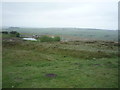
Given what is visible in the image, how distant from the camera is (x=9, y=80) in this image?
403 inches

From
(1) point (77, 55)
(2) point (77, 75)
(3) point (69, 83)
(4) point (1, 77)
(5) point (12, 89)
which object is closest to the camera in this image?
(5) point (12, 89)

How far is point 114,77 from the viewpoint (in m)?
11.2

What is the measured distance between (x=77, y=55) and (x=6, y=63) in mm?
10161

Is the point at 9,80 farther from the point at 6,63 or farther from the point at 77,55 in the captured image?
the point at 77,55

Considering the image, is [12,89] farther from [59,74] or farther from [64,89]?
[59,74]

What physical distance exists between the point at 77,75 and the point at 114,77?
121 inches

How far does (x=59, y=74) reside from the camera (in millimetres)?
11828

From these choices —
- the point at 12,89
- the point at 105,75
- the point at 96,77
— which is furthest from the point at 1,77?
the point at 105,75

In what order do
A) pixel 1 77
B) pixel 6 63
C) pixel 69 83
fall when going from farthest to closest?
pixel 6 63 < pixel 1 77 < pixel 69 83

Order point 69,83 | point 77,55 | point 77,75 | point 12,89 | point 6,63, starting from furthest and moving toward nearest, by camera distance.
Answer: point 77,55 → point 6,63 → point 77,75 → point 69,83 → point 12,89

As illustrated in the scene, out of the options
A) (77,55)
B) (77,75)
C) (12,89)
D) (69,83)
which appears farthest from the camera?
(77,55)

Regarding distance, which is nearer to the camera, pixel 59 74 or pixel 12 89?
pixel 12 89

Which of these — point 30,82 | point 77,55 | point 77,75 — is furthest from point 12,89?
point 77,55

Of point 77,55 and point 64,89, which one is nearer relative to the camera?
point 64,89
